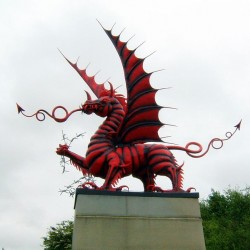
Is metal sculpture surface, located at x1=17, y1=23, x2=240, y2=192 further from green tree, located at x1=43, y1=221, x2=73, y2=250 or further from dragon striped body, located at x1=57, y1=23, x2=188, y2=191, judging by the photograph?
green tree, located at x1=43, y1=221, x2=73, y2=250

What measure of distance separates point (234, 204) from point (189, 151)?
14.0 meters

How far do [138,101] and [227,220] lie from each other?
44.8 ft

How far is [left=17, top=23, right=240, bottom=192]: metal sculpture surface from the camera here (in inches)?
291

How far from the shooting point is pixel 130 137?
25.6ft

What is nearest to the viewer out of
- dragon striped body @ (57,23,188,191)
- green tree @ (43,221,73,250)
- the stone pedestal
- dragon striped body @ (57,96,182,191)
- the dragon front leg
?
the stone pedestal

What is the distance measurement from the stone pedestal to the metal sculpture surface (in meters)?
0.38

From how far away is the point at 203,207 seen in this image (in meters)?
22.2

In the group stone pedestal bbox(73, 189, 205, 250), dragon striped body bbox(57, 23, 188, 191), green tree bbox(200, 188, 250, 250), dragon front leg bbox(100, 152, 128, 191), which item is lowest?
stone pedestal bbox(73, 189, 205, 250)

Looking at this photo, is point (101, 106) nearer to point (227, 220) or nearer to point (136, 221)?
point (136, 221)

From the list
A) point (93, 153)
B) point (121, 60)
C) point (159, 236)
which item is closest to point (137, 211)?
point (159, 236)

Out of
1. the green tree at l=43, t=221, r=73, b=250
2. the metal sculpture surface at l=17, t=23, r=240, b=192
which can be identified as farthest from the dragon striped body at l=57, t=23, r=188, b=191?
the green tree at l=43, t=221, r=73, b=250

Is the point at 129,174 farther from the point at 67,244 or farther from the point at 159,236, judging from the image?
the point at 67,244

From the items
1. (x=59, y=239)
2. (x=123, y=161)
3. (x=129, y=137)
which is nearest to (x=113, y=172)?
(x=123, y=161)

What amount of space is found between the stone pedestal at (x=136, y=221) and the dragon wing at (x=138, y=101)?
1.33 m
